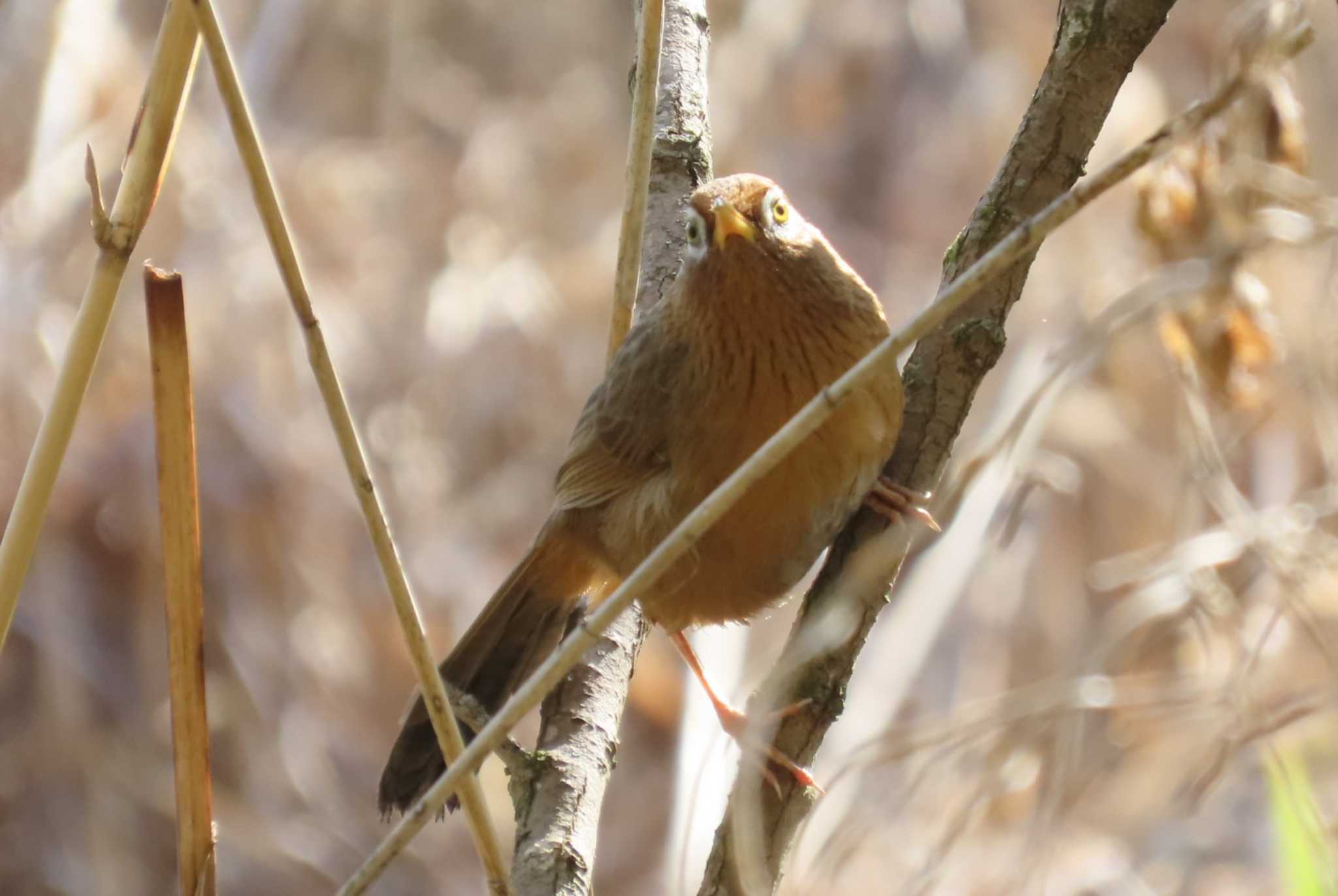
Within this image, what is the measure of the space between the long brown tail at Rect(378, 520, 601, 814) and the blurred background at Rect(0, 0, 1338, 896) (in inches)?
39.7

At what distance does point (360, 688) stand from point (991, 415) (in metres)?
2.57

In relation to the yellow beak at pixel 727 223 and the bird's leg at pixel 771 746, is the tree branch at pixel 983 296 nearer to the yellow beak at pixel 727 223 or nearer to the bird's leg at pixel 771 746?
the bird's leg at pixel 771 746

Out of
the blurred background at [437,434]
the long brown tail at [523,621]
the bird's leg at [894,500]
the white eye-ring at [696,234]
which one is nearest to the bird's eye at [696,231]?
the white eye-ring at [696,234]

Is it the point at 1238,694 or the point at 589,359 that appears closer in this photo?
the point at 1238,694

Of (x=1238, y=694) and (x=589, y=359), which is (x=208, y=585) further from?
(x=1238, y=694)

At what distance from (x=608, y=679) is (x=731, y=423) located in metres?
0.54

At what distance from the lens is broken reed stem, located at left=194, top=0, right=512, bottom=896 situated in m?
1.59

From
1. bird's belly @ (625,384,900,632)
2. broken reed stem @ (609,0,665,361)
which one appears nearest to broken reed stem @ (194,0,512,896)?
broken reed stem @ (609,0,665,361)

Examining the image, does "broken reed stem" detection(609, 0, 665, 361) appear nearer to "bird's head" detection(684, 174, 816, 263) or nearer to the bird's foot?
"bird's head" detection(684, 174, 816, 263)

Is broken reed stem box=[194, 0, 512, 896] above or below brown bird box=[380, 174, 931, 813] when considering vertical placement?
below

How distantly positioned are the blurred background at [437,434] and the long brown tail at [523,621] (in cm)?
101

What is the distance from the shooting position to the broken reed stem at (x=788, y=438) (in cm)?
137

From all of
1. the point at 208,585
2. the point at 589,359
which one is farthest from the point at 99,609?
the point at 589,359

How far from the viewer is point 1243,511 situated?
274 cm
